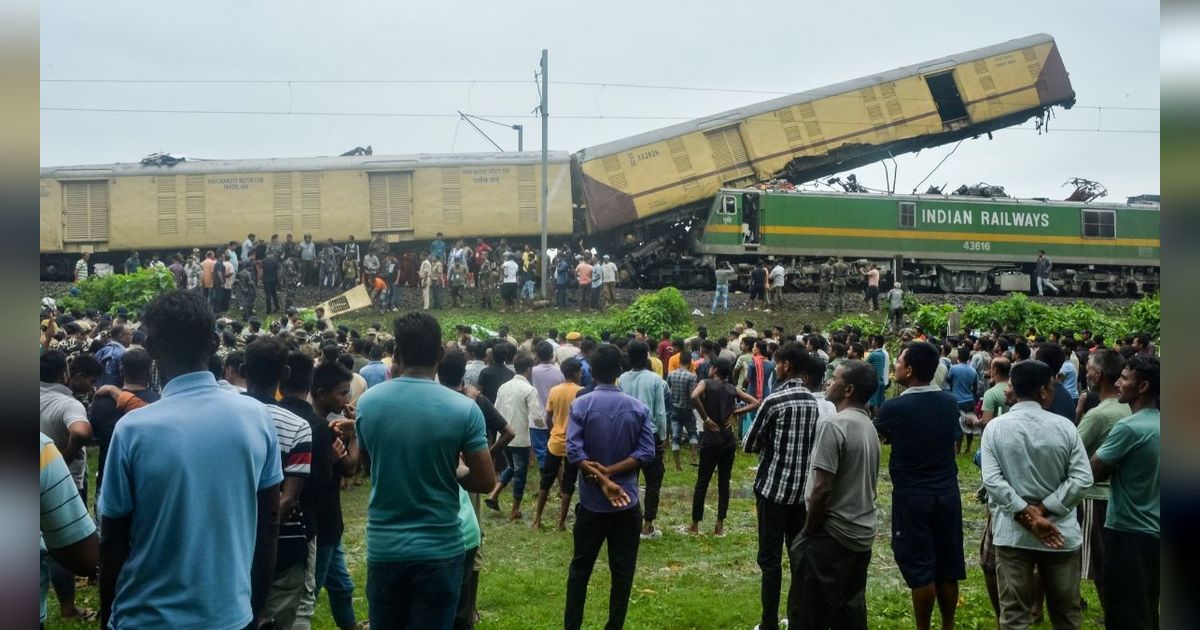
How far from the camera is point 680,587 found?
685 cm

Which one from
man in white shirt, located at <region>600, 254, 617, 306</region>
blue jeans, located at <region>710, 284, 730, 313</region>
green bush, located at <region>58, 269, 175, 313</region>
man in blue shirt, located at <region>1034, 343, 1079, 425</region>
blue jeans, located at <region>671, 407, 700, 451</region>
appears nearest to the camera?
man in blue shirt, located at <region>1034, 343, 1079, 425</region>

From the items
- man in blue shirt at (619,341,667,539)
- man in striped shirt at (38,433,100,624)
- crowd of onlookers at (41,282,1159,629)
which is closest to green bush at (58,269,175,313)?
man in blue shirt at (619,341,667,539)

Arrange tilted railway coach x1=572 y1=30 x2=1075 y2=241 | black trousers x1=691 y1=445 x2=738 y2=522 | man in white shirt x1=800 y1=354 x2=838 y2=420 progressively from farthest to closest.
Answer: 1. tilted railway coach x1=572 y1=30 x2=1075 y2=241
2. black trousers x1=691 y1=445 x2=738 y2=522
3. man in white shirt x1=800 y1=354 x2=838 y2=420

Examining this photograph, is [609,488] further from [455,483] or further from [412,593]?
[412,593]

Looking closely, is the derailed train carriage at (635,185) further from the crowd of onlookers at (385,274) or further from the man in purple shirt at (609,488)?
the man in purple shirt at (609,488)

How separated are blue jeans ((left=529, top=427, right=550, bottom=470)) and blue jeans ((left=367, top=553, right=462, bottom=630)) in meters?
4.89

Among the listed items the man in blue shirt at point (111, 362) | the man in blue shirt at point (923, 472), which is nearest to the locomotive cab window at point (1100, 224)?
the man in blue shirt at point (923, 472)

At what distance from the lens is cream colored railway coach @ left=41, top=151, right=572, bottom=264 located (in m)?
23.5

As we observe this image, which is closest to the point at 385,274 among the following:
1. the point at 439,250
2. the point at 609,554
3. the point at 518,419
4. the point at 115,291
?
the point at 439,250

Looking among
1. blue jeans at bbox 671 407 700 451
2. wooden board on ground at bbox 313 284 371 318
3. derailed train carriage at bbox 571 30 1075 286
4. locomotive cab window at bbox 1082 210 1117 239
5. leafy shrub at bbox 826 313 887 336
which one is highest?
derailed train carriage at bbox 571 30 1075 286

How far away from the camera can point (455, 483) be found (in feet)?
13.3

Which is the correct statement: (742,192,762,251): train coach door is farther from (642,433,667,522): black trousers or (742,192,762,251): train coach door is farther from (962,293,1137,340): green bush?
(642,433,667,522): black trousers
